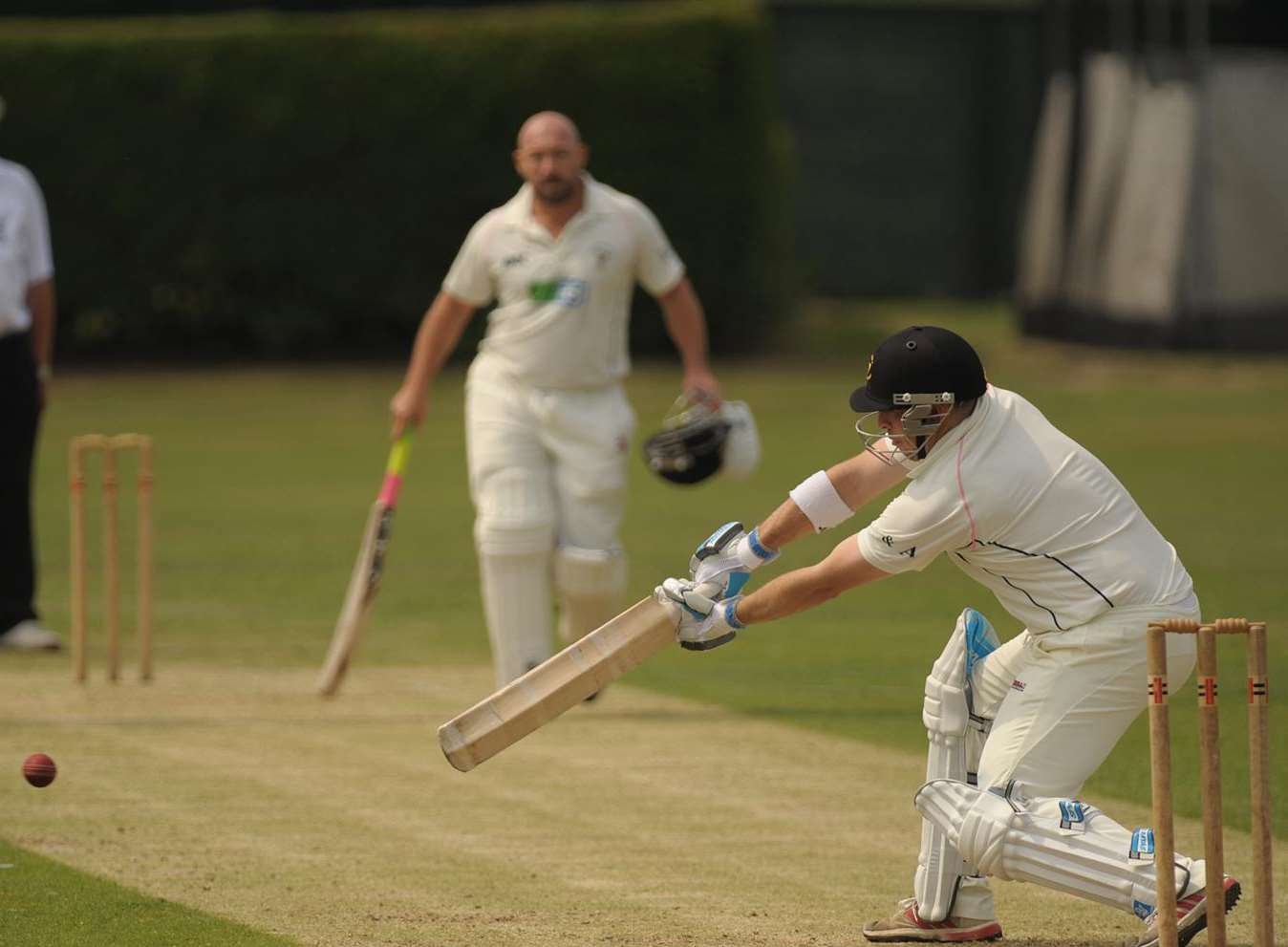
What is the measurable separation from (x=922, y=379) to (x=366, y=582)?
3.54 metres

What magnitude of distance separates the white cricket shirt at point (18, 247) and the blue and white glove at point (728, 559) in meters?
4.57

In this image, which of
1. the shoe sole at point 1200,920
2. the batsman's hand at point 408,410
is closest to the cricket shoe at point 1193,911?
the shoe sole at point 1200,920

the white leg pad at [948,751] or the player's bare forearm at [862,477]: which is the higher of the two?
the player's bare forearm at [862,477]

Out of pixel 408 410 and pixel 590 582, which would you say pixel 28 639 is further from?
pixel 590 582

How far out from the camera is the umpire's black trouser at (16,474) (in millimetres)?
8469

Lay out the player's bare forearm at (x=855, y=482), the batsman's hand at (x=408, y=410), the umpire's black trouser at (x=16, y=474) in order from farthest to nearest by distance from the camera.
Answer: the umpire's black trouser at (x=16, y=474) < the batsman's hand at (x=408, y=410) < the player's bare forearm at (x=855, y=482)

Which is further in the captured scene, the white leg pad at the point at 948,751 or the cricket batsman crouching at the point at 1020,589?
the white leg pad at the point at 948,751

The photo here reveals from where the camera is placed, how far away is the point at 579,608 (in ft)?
24.6

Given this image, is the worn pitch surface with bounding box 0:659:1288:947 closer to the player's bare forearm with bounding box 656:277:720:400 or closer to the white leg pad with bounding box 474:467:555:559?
the white leg pad with bounding box 474:467:555:559

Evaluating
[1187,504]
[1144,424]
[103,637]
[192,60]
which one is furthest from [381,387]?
[103,637]

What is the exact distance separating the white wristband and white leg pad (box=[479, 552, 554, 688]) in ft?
8.65

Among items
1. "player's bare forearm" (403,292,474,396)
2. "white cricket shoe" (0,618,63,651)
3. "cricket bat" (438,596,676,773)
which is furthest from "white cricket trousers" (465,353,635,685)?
"cricket bat" (438,596,676,773)

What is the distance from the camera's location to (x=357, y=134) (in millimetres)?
20484

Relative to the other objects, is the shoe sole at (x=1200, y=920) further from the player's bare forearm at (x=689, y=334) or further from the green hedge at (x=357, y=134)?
the green hedge at (x=357, y=134)
